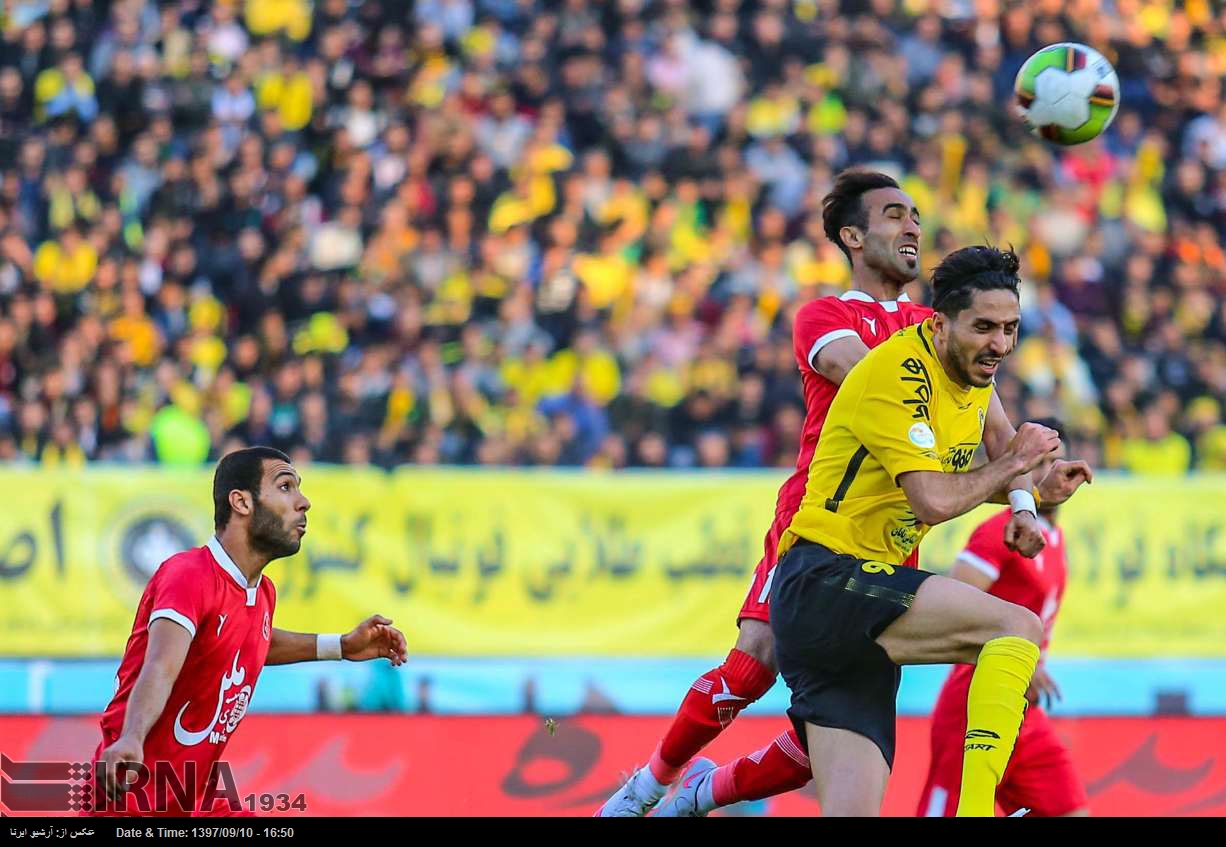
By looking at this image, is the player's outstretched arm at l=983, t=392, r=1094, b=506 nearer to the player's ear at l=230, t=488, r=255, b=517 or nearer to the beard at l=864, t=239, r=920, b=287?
the beard at l=864, t=239, r=920, b=287

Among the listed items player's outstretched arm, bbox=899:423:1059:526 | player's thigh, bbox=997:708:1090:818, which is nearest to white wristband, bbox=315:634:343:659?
player's outstretched arm, bbox=899:423:1059:526

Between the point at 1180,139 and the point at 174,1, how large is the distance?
9296 millimetres

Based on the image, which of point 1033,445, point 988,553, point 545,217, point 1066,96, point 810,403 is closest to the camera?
point 1033,445

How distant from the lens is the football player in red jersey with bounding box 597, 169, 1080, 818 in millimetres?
7352

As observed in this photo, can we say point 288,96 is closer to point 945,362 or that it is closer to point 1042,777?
point 1042,777

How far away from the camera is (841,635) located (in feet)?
21.2

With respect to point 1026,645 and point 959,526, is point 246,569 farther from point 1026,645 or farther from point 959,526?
point 959,526

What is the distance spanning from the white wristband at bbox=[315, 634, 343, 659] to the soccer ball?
3552 mm

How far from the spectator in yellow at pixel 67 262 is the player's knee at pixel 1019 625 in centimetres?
1097

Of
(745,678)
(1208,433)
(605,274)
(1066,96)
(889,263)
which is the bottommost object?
(745,678)

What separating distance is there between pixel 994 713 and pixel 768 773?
4.83 ft

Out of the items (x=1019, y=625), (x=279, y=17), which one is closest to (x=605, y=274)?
(x=279, y=17)

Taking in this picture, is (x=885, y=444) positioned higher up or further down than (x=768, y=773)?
higher up

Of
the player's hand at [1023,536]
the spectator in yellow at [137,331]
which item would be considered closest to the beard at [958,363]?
the player's hand at [1023,536]
